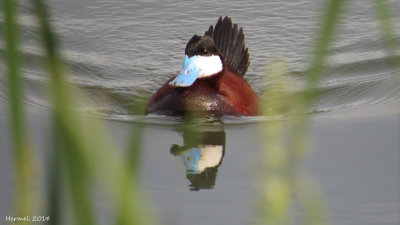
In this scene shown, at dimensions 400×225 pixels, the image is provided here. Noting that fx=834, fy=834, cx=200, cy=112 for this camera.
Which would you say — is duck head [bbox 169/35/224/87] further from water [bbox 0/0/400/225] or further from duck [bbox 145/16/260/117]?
water [bbox 0/0/400/225]

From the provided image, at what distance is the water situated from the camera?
3752 mm

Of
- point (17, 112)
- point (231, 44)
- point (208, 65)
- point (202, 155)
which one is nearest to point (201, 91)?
point (208, 65)

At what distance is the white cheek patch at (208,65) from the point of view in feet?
17.2

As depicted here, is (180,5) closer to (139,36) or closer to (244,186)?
Result: (139,36)

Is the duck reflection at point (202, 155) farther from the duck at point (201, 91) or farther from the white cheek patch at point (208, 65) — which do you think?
the white cheek patch at point (208, 65)

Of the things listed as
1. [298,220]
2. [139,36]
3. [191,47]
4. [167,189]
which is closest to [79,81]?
[139,36]

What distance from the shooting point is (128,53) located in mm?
7258

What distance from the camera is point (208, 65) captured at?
5258mm

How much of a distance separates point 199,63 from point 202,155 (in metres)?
0.91

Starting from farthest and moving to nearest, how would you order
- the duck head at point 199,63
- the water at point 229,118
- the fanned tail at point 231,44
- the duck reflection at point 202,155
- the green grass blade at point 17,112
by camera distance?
the fanned tail at point 231,44 < the duck head at point 199,63 < the duck reflection at point 202,155 < the water at point 229,118 < the green grass blade at point 17,112

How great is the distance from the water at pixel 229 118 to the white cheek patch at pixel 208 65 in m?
0.32

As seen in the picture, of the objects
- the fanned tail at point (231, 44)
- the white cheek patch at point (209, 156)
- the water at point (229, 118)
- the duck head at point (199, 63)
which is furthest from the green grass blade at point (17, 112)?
the fanned tail at point (231, 44)

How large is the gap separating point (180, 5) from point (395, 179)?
14.6 ft

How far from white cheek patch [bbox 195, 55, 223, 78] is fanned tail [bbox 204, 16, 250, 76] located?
994mm
